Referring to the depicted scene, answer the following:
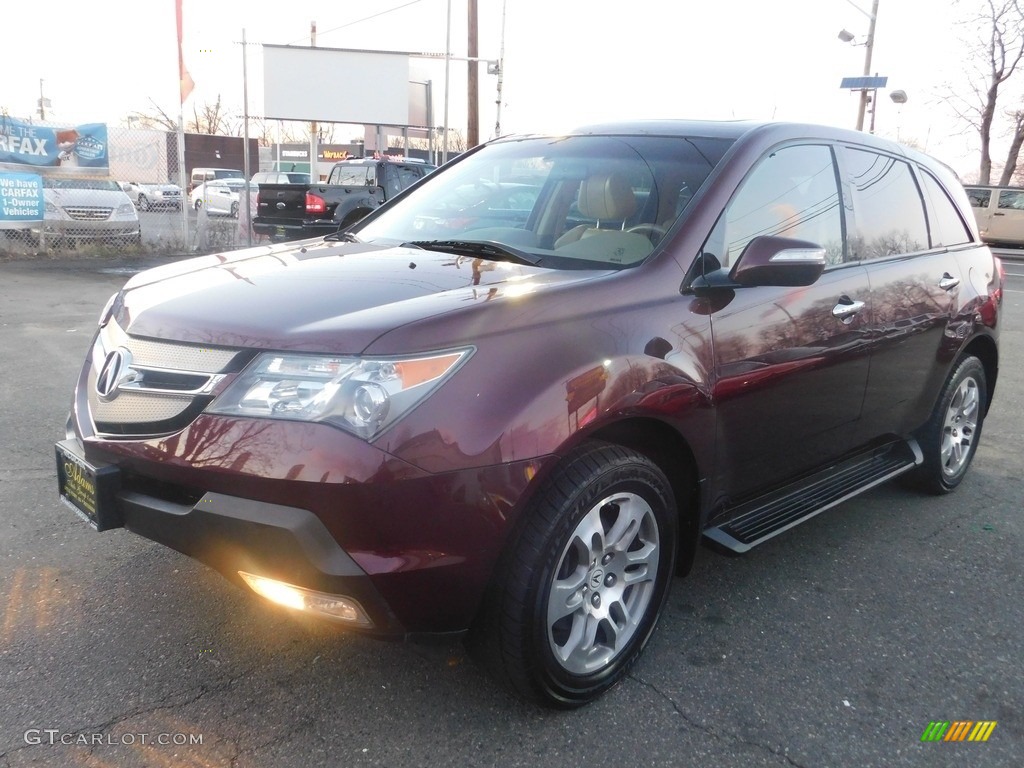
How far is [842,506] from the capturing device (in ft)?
14.6

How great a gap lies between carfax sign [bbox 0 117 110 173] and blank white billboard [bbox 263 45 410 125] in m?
10.8

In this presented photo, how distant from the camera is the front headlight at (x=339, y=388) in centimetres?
216

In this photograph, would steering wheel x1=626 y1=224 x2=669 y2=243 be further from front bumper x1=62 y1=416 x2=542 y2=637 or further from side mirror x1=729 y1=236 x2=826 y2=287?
front bumper x1=62 y1=416 x2=542 y2=637

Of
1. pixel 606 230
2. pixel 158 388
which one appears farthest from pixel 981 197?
pixel 158 388

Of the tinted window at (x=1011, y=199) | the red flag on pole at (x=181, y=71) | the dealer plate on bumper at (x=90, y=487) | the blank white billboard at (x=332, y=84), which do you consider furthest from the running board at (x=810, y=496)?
the tinted window at (x=1011, y=199)

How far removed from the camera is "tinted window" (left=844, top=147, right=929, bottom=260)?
370cm

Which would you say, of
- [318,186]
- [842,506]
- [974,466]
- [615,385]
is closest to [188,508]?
[615,385]

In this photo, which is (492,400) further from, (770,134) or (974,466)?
(974,466)

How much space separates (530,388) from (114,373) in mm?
1253

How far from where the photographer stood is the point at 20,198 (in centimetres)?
1269

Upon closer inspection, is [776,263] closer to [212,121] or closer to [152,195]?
[152,195]

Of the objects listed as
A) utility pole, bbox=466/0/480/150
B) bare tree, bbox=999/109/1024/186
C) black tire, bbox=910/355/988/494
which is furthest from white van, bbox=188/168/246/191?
black tire, bbox=910/355/988/494

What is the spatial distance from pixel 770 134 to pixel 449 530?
208cm

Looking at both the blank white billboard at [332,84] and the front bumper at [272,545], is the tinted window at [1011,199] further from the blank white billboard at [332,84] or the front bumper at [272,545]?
the front bumper at [272,545]
